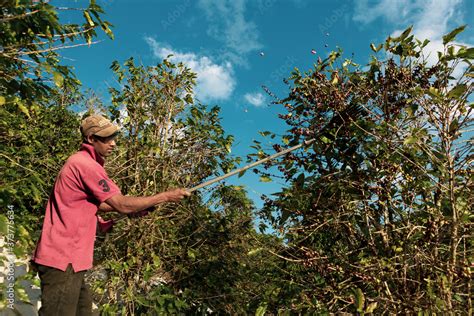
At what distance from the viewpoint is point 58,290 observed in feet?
8.72

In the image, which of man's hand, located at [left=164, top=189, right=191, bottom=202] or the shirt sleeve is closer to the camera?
the shirt sleeve

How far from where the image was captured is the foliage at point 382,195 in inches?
109

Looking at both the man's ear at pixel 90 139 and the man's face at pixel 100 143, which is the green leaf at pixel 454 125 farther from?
the man's ear at pixel 90 139

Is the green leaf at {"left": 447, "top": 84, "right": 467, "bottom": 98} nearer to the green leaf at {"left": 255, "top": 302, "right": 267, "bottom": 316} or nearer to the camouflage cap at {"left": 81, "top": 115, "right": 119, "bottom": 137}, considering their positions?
the green leaf at {"left": 255, "top": 302, "right": 267, "bottom": 316}

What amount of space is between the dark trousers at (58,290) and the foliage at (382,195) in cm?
172

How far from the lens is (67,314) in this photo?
2652 millimetres

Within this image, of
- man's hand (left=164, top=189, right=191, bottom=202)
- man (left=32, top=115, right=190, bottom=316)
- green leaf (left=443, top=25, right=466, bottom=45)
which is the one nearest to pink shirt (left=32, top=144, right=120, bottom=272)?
man (left=32, top=115, right=190, bottom=316)

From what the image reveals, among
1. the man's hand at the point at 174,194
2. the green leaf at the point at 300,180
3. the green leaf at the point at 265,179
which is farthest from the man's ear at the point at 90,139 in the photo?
the green leaf at the point at 300,180

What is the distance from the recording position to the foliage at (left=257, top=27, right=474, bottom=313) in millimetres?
2779

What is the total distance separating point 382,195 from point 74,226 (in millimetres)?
2402

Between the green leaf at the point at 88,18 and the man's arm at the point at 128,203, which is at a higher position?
the green leaf at the point at 88,18

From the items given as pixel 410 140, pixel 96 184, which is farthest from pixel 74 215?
pixel 410 140

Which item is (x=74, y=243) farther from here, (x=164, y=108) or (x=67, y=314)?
(x=164, y=108)

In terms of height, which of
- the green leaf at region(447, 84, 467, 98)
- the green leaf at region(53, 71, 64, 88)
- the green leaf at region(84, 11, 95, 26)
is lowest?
the green leaf at region(447, 84, 467, 98)
